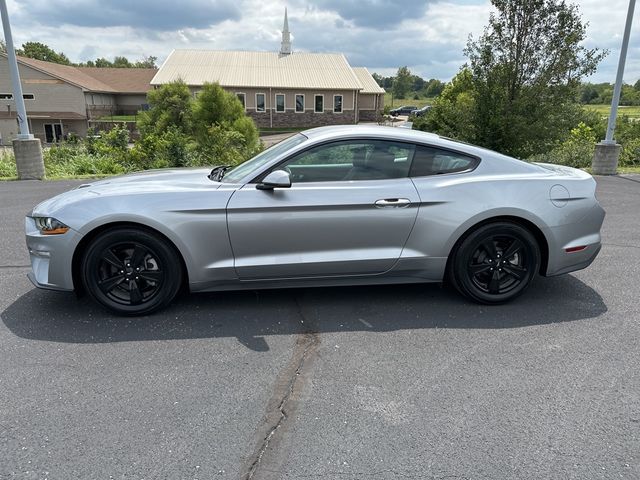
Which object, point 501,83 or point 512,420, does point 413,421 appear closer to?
point 512,420

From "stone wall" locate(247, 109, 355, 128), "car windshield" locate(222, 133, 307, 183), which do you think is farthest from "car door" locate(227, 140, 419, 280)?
"stone wall" locate(247, 109, 355, 128)

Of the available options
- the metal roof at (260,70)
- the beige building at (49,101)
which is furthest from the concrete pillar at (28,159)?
the beige building at (49,101)

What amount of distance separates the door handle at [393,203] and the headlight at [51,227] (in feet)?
7.83

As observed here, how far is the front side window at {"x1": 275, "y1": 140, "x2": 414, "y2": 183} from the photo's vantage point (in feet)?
12.8

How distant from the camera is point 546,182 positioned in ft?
13.3

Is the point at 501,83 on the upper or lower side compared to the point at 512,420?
upper

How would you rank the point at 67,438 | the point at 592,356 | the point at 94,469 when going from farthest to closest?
the point at 592,356
the point at 67,438
the point at 94,469

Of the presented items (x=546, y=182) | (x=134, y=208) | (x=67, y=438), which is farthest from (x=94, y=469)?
(x=546, y=182)

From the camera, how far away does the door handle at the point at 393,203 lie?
12.5 feet

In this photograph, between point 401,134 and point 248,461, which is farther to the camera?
point 401,134

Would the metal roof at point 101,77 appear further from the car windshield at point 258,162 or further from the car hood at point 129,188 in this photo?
the car windshield at point 258,162

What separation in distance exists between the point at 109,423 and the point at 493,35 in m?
12.8

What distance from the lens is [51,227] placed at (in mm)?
3627

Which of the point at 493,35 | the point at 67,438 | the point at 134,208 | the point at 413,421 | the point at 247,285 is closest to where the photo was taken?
Answer: the point at 67,438
